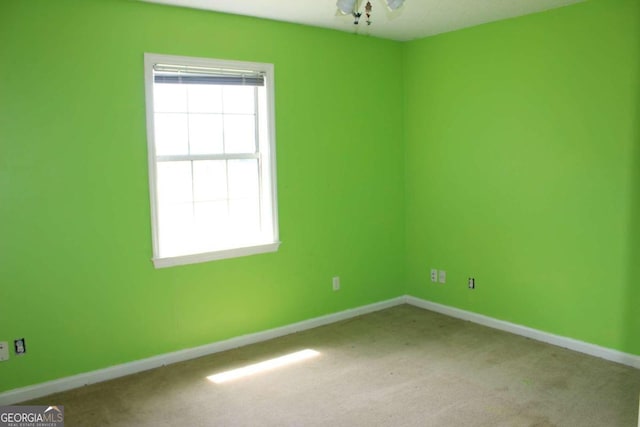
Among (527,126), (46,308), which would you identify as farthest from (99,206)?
(527,126)

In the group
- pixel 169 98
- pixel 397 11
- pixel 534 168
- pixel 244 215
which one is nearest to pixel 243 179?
pixel 244 215

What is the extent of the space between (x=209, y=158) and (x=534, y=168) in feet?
7.97

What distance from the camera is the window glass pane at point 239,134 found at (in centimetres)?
402

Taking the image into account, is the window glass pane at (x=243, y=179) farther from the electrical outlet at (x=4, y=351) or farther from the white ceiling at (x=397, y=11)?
the electrical outlet at (x=4, y=351)

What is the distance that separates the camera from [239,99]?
13.3 feet

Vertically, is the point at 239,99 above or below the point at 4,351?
above

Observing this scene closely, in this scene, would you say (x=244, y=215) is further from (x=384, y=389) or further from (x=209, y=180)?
(x=384, y=389)

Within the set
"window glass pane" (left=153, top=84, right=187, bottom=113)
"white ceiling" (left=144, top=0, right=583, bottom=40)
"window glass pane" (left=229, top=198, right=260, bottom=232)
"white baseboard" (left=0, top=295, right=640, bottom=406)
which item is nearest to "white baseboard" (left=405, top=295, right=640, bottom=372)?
"white baseboard" (left=0, top=295, right=640, bottom=406)

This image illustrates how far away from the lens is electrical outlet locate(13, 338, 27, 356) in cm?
324

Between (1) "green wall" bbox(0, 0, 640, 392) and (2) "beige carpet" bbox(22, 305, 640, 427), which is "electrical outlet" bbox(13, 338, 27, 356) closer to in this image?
(1) "green wall" bbox(0, 0, 640, 392)

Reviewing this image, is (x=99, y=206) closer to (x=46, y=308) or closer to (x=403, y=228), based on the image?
(x=46, y=308)

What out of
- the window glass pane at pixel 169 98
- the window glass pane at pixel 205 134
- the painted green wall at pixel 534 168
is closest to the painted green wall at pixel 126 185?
the window glass pane at pixel 169 98

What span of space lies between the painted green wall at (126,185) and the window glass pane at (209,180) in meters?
0.39

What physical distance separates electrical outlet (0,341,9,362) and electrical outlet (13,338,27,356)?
4 cm
